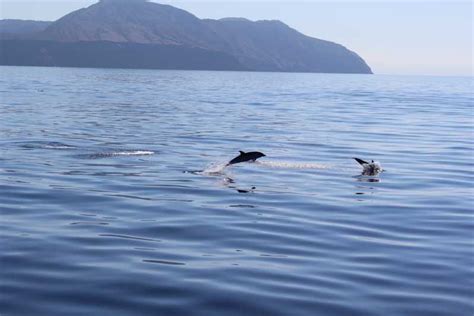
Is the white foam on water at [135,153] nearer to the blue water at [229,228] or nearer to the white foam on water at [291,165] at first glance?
the blue water at [229,228]

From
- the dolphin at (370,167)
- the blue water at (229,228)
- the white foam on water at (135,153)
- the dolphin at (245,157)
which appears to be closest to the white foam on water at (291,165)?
the blue water at (229,228)

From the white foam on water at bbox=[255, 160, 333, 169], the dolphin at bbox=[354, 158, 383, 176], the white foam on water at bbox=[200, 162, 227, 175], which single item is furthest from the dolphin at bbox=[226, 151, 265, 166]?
the dolphin at bbox=[354, 158, 383, 176]

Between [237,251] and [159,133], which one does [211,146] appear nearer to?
[159,133]

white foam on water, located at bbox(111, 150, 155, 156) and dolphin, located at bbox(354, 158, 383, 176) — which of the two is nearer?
dolphin, located at bbox(354, 158, 383, 176)

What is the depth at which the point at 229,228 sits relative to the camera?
12.8 meters

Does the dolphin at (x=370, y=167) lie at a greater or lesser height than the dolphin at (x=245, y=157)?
lesser

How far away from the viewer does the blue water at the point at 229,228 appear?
8867mm

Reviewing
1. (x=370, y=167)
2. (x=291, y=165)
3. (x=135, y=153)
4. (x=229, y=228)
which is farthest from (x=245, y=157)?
(x=229, y=228)

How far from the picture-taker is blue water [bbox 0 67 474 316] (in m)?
8.87

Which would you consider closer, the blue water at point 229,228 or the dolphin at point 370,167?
the blue water at point 229,228

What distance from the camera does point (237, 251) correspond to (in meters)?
11.2

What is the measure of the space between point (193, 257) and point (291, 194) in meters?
6.50

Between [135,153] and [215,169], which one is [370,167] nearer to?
[215,169]

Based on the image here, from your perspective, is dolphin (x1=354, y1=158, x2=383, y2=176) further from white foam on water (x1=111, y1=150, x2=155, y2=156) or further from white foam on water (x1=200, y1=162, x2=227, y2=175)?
white foam on water (x1=111, y1=150, x2=155, y2=156)
